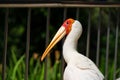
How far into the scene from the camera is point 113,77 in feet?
25.9

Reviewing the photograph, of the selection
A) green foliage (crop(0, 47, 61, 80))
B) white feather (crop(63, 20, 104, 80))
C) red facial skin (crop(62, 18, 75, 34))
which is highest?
Result: red facial skin (crop(62, 18, 75, 34))

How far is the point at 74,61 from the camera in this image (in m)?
6.46

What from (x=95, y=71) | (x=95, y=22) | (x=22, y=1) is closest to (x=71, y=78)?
(x=95, y=71)

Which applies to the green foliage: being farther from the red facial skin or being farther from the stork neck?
the red facial skin

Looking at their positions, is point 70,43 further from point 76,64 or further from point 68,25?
point 76,64

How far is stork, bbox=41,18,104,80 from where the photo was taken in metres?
6.26

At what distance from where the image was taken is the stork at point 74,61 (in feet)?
20.5

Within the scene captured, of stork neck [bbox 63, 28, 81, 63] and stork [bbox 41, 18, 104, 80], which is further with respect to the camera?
stork neck [bbox 63, 28, 81, 63]

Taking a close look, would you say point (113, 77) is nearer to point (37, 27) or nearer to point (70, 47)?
point (70, 47)

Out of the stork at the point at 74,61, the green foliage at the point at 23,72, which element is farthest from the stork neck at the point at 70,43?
the green foliage at the point at 23,72

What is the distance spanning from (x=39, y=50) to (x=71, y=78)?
5.34 meters

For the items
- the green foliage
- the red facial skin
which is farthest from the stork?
the green foliage

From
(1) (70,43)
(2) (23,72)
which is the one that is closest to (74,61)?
(1) (70,43)

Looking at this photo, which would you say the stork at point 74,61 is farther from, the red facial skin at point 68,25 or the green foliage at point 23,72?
the green foliage at point 23,72
